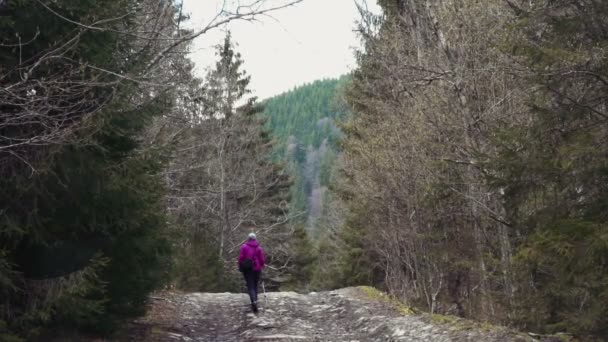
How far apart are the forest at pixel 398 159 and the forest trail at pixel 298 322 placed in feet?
2.96

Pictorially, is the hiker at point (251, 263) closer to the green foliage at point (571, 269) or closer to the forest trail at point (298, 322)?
the forest trail at point (298, 322)

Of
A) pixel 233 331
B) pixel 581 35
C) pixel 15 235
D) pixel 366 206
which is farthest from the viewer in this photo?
pixel 366 206

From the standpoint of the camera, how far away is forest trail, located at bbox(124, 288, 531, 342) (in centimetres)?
916

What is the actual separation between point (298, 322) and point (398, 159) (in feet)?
13.9

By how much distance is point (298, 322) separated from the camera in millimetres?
11672

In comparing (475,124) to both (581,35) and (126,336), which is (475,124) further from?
(126,336)

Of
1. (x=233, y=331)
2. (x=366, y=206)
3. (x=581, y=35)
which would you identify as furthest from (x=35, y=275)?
(x=366, y=206)

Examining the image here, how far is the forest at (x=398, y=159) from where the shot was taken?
644cm

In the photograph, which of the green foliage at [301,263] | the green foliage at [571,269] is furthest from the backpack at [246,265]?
the green foliage at [301,263]

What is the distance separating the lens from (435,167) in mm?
12289

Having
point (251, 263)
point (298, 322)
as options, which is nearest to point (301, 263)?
point (251, 263)

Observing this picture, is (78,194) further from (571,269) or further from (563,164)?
(571,269)

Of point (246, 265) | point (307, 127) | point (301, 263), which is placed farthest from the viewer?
point (307, 127)

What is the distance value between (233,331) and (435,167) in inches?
207
